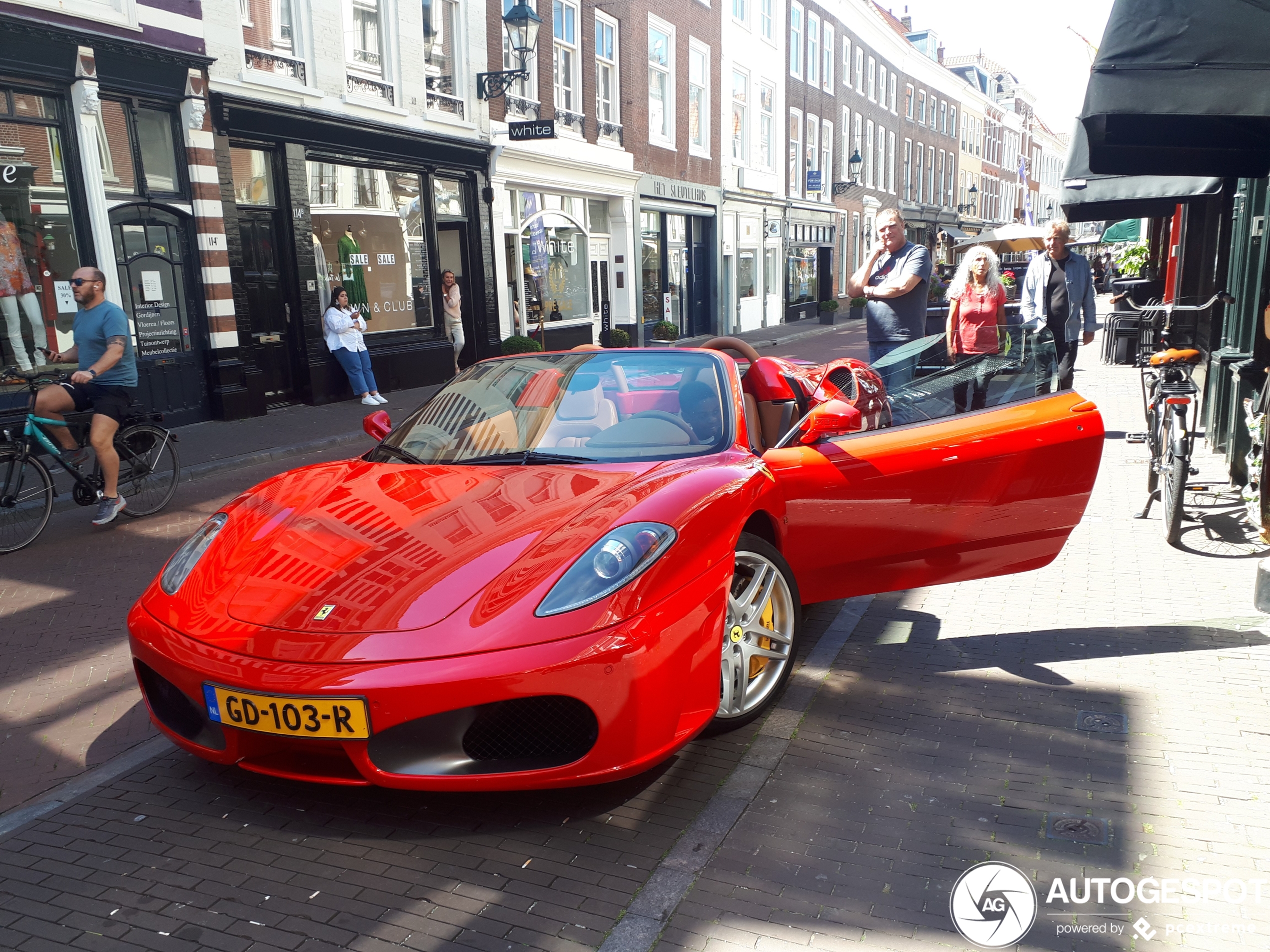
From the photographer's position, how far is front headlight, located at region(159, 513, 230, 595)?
10.8ft

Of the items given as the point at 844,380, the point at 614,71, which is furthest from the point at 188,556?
the point at 614,71

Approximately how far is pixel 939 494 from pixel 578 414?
1540mm

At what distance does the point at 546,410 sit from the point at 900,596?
2.32 m

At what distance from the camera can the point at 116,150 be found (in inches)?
453

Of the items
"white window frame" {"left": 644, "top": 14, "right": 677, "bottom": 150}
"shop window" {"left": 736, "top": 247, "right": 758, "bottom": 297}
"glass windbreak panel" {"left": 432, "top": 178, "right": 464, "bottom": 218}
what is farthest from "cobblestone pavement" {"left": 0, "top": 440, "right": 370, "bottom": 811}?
"shop window" {"left": 736, "top": 247, "right": 758, "bottom": 297}

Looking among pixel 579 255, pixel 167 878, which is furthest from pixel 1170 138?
pixel 579 255

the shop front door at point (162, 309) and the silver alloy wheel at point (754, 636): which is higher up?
the shop front door at point (162, 309)

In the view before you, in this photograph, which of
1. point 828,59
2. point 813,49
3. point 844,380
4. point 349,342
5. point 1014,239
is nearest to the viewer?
point 844,380

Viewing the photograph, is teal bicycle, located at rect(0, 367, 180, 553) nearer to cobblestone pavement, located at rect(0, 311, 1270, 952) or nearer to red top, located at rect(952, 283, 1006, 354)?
cobblestone pavement, located at rect(0, 311, 1270, 952)

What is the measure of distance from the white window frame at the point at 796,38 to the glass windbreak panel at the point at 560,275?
52.0 ft

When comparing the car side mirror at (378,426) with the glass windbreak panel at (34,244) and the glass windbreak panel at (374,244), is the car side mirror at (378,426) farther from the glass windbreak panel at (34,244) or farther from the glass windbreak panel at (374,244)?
the glass windbreak panel at (374,244)

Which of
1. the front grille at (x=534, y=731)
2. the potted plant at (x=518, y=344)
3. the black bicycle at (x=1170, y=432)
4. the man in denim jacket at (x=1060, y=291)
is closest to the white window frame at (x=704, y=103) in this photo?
the potted plant at (x=518, y=344)

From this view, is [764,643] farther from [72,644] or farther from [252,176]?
[252,176]

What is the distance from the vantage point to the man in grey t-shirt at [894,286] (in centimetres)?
741
